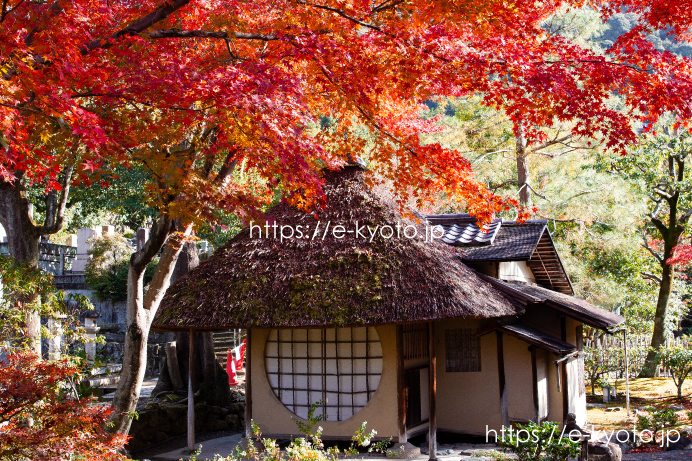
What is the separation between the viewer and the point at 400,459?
817cm

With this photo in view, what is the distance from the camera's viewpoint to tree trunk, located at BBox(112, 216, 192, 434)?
764cm

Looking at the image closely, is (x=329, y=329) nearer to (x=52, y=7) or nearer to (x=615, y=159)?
(x=52, y=7)

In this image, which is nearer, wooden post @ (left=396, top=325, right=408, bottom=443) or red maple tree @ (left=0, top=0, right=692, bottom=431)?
red maple tree @ (left=0, top=0, right=692, bottom=431)

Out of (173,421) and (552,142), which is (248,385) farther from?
(552,142)

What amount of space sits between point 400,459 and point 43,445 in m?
5.10

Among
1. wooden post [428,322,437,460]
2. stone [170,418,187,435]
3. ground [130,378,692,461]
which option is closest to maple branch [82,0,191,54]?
wooden post [428,322,437,460]

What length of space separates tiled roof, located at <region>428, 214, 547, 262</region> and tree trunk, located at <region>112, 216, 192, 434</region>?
5.44 meters

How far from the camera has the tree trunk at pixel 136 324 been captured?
301 inches

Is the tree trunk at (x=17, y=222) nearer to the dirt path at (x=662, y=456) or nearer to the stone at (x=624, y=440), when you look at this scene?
the dirt path at (x=662, y=456)

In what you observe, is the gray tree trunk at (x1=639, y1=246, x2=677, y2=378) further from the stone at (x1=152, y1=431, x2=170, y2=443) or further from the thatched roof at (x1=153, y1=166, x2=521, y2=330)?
the stone at (x1=152, y1=431, x2=170, y2=443)

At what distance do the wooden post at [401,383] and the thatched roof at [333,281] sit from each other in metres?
0.98

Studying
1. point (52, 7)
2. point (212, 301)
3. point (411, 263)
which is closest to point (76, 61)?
point (52, 7)

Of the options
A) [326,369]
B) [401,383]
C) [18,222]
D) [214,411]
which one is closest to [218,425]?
[214,411]

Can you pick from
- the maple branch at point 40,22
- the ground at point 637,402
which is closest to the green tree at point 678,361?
the ground at point 637,402
